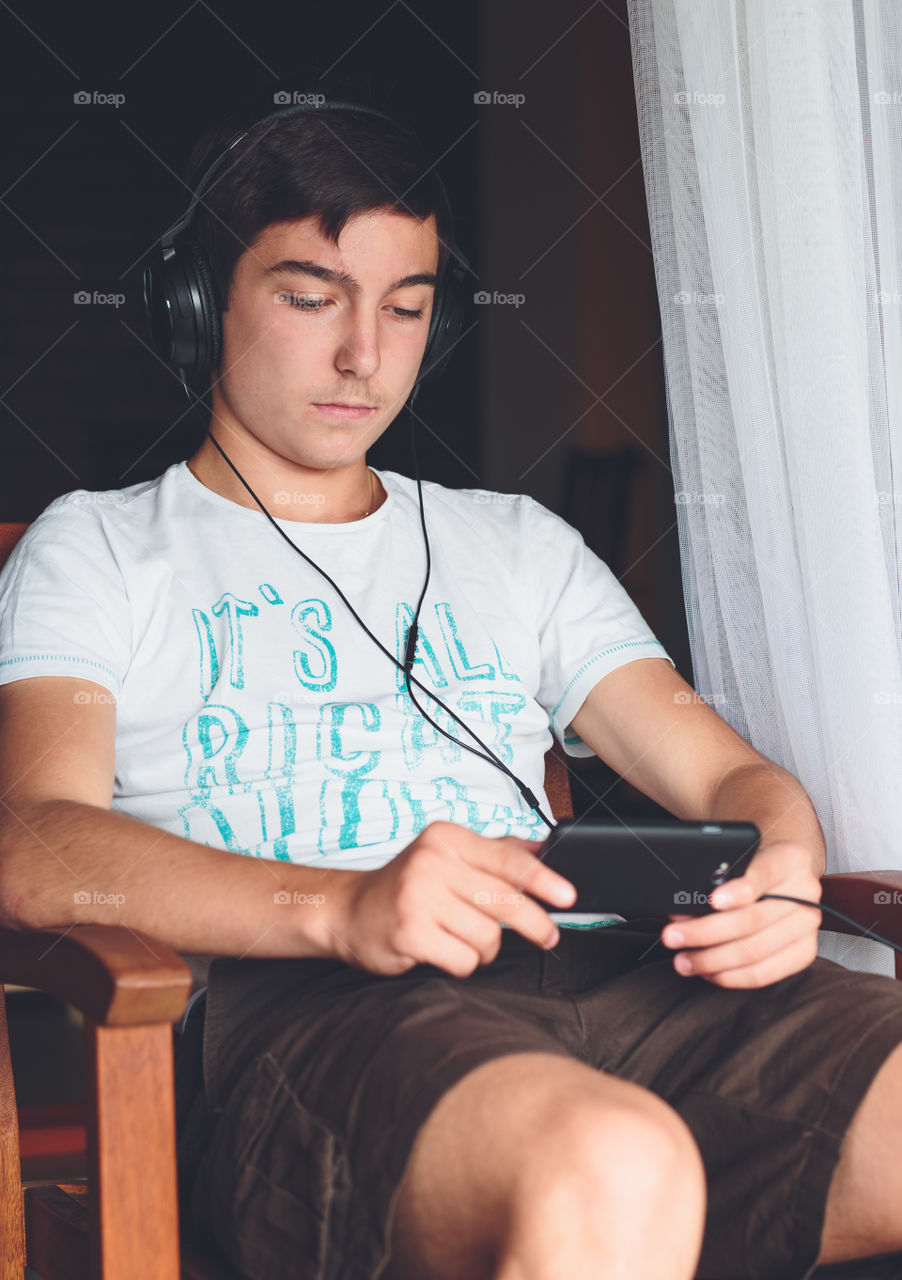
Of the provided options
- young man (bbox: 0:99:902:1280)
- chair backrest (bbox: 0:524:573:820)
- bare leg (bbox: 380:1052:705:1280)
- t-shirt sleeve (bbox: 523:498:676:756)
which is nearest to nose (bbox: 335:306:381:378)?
young man (bbox: 0:99:902:1280)

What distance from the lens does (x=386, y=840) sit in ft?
3.68

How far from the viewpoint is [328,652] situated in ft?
3.94

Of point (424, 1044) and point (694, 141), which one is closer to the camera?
point (424, 1044)

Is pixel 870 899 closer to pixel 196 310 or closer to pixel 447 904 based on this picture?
pixel 447 904

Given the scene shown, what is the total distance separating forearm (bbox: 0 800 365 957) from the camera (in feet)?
2.93

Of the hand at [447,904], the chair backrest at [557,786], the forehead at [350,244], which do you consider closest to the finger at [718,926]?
the hand at [447,904]

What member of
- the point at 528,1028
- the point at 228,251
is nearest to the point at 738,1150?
the point at 528,1028

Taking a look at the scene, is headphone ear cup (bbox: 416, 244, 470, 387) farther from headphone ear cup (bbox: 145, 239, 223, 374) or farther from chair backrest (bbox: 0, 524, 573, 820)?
chair backrest (bbox: 0, 524, 573, 820)

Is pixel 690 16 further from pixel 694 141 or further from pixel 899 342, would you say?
pixel 899 342

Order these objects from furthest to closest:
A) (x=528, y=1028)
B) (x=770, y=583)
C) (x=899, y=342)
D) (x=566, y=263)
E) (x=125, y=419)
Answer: (x=125, y=419)
(x=566, y=263)
(x=770, y=583)
(x=899, y=342)
(x=528, y=1028)

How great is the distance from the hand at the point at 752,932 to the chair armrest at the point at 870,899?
5.1 inches

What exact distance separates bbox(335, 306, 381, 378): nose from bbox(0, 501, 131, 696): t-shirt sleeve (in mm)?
301

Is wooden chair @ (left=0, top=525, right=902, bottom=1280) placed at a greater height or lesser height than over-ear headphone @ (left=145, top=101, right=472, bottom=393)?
lesser

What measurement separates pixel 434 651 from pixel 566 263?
2258 mm
